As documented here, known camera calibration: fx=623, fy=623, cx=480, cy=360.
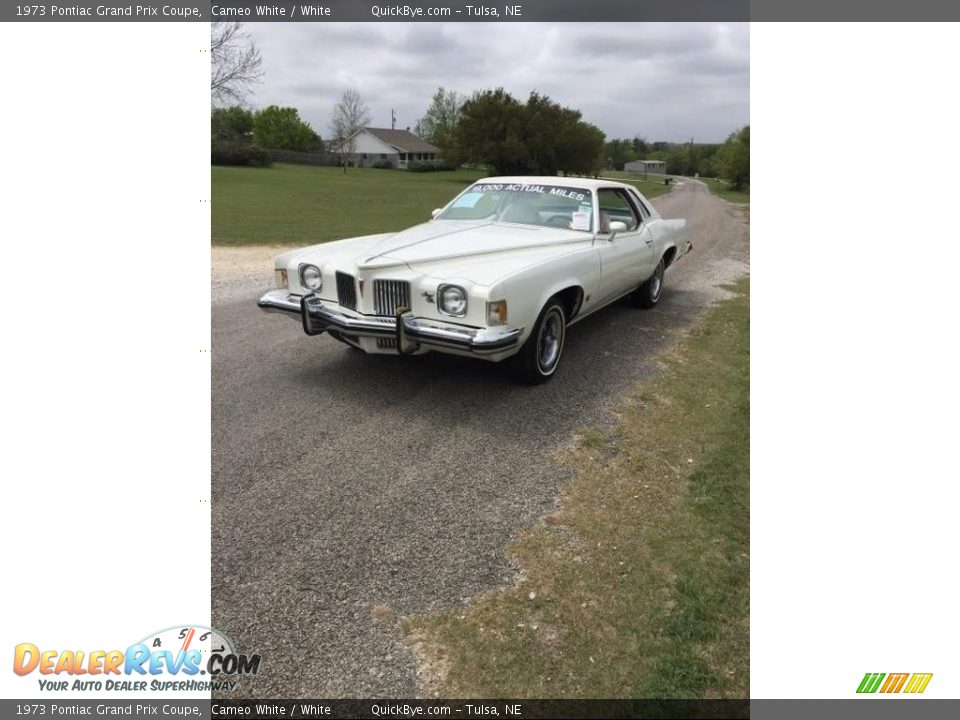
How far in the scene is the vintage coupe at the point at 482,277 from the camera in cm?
400

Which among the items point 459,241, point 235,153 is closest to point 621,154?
point 235,153

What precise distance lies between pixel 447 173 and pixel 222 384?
63616 millimetres

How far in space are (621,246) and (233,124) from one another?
272 ft

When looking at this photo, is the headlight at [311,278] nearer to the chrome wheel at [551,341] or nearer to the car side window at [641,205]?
the chrome wheel at [551,341]

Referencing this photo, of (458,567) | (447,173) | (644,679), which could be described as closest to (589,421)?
(458,567)

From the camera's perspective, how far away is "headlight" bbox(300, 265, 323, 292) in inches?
182

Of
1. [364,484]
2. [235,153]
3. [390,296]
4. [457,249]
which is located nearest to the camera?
[364,484]

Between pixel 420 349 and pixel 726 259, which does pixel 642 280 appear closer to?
pixel 420 349

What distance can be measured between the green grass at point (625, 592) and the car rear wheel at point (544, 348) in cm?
77

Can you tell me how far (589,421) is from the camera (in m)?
4.11

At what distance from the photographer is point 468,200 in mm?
6043

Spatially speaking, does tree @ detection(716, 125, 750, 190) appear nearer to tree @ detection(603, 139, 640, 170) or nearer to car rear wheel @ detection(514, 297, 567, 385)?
car rear wheel @ detection(514, 297, 567, 385)

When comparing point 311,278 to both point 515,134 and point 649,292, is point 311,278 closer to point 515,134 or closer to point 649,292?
point 649,292

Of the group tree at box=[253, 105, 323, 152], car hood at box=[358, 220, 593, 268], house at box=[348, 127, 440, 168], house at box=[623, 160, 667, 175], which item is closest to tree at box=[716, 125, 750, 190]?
house at box=[623, 160, 667, 175]
